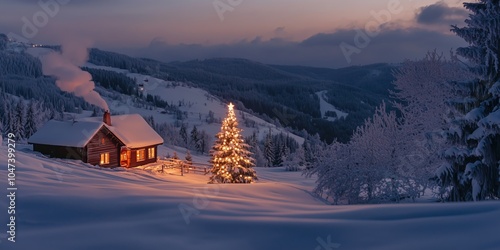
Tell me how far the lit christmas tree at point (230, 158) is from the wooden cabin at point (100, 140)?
10.8 meters

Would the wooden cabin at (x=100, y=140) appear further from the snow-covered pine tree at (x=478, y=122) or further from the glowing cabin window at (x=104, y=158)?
the snow-covered pine tree at (x=478, y=122)

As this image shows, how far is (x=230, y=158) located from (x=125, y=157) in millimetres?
12855

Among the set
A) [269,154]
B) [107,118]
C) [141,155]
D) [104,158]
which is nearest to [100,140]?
[104,158]

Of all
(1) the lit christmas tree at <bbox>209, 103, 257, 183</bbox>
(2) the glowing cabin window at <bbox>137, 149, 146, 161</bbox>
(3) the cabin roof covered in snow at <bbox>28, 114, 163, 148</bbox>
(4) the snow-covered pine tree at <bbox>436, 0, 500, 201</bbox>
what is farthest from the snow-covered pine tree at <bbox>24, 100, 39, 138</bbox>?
(4) the snow-covered pine tree at <bbox>436, 0, 500, 201</bbox>

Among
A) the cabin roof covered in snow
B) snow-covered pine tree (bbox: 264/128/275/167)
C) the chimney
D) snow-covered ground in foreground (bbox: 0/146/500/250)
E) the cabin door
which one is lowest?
snow-covered pine tree (bbox: 264/128/275/167)

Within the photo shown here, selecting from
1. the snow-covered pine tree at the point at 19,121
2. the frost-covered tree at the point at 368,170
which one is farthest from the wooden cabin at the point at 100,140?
the snow-covered pine tree at the point at 19,121

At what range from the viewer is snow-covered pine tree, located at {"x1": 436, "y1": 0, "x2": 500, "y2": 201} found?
13281 millimetres

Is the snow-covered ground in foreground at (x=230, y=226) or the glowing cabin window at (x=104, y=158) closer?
the snow-covered ground in foreground at (x=230, y=226)

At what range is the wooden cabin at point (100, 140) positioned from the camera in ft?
109

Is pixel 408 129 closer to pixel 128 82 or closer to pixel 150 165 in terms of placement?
pixel 150 165

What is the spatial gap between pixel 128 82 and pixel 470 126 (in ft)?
625

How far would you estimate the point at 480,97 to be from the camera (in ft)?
46.0

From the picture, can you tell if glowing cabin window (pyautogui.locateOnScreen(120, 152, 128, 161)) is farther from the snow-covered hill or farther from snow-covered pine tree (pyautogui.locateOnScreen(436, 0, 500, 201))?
the snow-covered hill

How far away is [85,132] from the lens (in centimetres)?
3366
